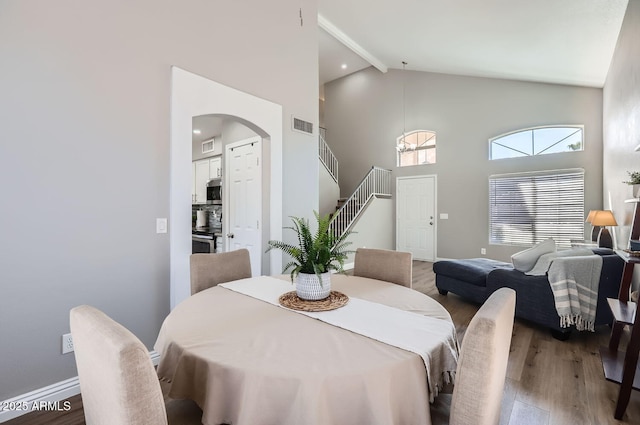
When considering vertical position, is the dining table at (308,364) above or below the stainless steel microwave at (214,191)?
below

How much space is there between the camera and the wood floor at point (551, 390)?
173cm

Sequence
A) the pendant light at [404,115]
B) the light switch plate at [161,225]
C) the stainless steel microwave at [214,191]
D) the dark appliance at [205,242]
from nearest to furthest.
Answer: the light switch plate at [161,225], the dark appliance at [205,242], the stainless steel microwave at [214,191], the pendant light at [404,115]

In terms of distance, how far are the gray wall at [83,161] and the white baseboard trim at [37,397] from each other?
4cm

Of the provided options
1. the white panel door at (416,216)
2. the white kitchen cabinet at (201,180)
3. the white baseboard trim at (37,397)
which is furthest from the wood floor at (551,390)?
the white kitchen cabinet at (201,180)

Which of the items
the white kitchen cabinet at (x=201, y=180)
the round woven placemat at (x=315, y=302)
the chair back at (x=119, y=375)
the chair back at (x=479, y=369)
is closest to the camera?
the chair back at (x=119, y=375)

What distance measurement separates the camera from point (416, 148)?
293 inches

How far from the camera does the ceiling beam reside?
5.45 m

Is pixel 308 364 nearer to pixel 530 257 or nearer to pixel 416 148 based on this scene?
pixel 530 257

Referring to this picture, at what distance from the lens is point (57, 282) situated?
75.7 inches

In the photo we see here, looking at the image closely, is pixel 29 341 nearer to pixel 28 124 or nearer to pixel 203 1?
pixel 28 124

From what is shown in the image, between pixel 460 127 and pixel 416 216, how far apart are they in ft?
7.33

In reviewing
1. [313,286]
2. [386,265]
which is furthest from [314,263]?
[386,265]

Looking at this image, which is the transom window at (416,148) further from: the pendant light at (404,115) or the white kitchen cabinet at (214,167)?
the white kitchen cabinet at (214,167)

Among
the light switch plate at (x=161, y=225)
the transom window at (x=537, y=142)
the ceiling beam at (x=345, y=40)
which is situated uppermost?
the ceiling beam at (x=345, y=40)
